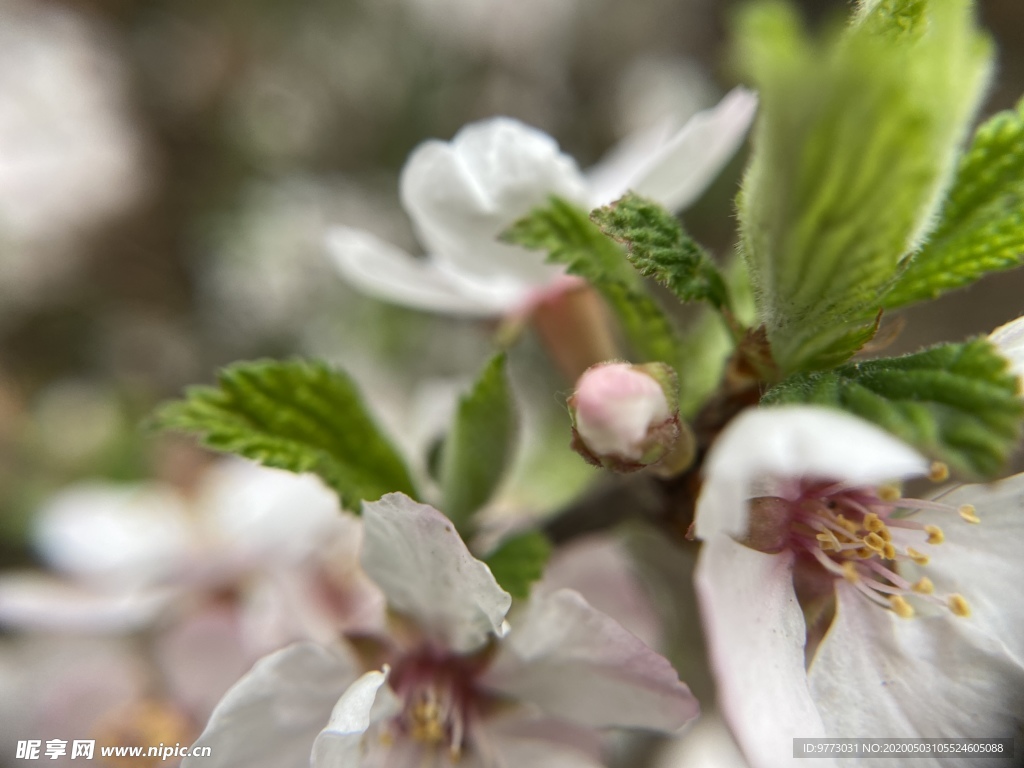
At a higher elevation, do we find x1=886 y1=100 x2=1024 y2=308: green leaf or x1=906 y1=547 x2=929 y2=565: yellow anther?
x1=886 y1=100 x2=1024 y2=308: green leaf

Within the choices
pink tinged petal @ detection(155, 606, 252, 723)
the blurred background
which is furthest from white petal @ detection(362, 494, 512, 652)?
the blurred background

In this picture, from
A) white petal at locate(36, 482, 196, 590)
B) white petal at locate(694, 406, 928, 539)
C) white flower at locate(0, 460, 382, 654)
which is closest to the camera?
white petal at locate(694, 406, 928, 539)

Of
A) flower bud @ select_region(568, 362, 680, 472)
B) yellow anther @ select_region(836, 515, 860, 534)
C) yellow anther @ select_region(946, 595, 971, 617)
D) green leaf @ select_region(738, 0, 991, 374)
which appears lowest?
yellow anther @ select_region(946, 595, 971, 617)

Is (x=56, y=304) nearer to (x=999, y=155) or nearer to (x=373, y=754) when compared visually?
(x=373, y=754)

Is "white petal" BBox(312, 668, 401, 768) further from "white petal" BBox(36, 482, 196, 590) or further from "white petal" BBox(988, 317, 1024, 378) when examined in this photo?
"white petal" BBox(36, 482, 196, 590)

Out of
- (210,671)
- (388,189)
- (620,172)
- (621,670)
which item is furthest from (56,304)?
(621,670)
